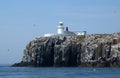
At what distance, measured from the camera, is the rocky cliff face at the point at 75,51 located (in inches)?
6422

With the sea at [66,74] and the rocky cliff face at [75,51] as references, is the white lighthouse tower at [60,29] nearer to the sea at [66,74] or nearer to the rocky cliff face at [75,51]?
the rocky cliff face at [75,51]

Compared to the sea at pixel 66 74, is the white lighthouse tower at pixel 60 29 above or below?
above

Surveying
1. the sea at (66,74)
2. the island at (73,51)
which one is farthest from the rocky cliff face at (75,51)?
the sea at (66,74)

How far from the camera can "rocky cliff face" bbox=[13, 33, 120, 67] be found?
163125 millimetres

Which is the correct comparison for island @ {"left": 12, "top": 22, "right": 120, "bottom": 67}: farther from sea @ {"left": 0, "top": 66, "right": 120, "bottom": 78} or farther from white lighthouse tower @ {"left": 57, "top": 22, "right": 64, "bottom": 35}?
sea @ {"left": 0, "top": 66, "right": 120, "bottom": 78}

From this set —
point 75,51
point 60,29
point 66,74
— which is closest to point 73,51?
point 75,51

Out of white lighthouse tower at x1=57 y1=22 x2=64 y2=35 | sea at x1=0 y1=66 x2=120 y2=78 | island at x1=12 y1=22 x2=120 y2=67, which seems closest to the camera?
sea at x1=0 y1=66 x2=120 y2=78

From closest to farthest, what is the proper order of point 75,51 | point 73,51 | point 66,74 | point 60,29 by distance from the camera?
1. point 66,74
2. point 75,51
3. point 73,51
4. point 60,29

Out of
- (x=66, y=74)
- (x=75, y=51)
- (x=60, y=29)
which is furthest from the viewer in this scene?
(x=60, y=29)

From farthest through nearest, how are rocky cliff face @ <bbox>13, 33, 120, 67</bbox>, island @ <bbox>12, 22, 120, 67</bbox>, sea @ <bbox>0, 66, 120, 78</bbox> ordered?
rocky cliff face @ <bbox>13, 33, 120, 67</bbox>, island @ <bbox>12, 22, 120, 67</bbox>, sea @ <bbox>0, 66, 120, 78</bbox>

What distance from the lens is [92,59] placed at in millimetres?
164625

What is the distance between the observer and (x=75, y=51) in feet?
560

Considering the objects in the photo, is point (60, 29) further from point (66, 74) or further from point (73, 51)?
point (66, 74)

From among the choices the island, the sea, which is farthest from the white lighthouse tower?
the sea
